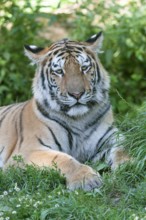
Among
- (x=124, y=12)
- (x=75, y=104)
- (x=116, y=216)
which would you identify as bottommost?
(x=116, y=216)

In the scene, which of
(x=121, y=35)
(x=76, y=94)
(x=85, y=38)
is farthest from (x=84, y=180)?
(x=85, y=38)

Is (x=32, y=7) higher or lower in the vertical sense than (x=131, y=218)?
higher

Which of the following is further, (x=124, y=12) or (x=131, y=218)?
(x=124, y=12)

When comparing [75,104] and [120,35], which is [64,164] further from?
[120,35]

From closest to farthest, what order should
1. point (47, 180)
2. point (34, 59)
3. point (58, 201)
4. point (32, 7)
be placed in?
point (58, 201)
point (47, 180)
point (34, 59)
point (32, 7)

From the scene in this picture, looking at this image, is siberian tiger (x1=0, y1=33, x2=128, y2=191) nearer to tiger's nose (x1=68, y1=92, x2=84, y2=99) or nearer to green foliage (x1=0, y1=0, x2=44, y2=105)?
tiger's nose (x1=68, y1=92, x2=84, y2=99)

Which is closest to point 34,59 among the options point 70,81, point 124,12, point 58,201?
point 70,81

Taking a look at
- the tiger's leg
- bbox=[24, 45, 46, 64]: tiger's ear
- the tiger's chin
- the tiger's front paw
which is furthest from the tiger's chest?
the tiger's front paw

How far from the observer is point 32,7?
11094mm

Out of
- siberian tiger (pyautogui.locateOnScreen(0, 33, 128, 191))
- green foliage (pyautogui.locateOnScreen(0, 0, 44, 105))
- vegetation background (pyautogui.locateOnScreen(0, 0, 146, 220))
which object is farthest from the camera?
green foliage (pyautogui.locateOnScreen(0, 0, 44, 105))

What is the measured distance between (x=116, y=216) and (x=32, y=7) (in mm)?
6215

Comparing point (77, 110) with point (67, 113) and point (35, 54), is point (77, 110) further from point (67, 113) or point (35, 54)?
point (35, 54)

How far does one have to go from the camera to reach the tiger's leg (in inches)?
238

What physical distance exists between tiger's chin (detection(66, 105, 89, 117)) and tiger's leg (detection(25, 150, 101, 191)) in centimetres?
44
